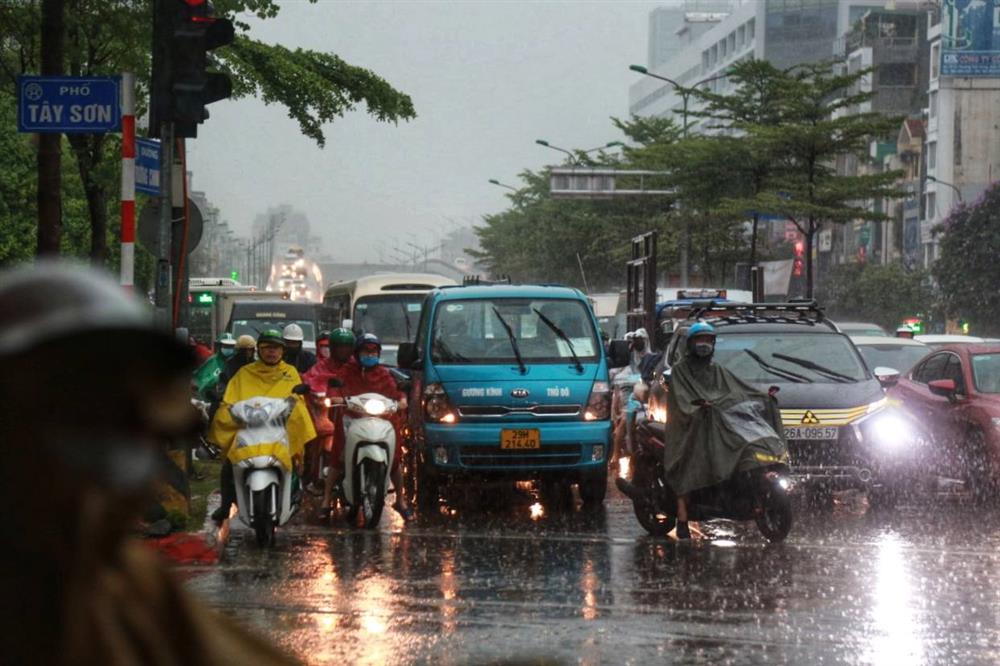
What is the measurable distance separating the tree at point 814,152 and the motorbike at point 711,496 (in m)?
32.8

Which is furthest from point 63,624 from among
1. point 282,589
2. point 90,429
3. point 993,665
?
point 282,589

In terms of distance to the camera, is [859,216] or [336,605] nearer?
[336,605]

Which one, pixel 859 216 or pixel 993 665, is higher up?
pixel 859 216

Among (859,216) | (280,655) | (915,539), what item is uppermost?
(859,216)

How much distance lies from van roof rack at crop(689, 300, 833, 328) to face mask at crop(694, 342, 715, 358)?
11.0 feet

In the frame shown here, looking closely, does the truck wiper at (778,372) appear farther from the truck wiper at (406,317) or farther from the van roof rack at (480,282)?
the truck wiper at (406,317)

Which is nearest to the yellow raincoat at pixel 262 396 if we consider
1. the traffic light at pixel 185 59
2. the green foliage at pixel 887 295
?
the traffic light at pixel 185 59

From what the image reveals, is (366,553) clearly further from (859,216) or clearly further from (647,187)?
(647,187)

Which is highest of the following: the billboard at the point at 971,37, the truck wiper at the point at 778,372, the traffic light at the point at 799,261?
the billboard at the point at 971,37

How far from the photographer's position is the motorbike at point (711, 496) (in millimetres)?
11750

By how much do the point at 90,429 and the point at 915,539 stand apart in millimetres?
12048

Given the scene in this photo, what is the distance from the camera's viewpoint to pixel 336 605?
9.01 meters

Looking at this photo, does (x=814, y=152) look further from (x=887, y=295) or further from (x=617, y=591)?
(x=617, y=591)

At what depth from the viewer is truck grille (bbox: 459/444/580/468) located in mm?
14633
